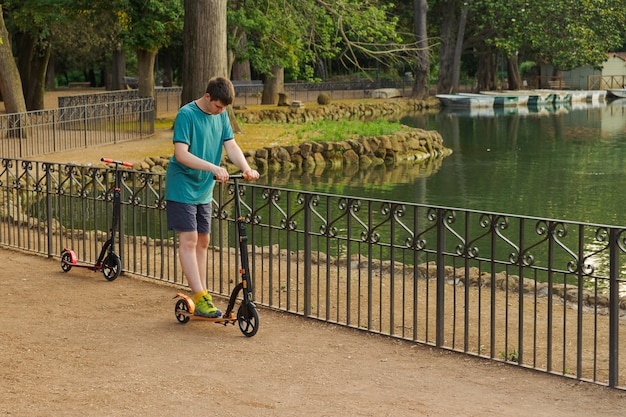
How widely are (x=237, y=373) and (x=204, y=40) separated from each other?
21628 mm

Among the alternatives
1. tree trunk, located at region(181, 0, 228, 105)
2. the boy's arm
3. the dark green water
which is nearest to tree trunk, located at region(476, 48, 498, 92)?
the dark green water

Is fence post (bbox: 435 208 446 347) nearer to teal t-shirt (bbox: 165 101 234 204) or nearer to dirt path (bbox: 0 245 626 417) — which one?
dirt path (bbox: 0 245 626 417)

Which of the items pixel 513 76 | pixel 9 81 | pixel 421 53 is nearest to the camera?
pixel 9 81

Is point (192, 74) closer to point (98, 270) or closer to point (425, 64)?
point (98, 270)

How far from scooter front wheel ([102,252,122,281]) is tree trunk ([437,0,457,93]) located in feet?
190

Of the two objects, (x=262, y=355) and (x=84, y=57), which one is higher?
(x=84, y=57)

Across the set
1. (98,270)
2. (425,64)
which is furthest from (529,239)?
(425,64)

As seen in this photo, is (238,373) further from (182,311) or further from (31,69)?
(31,69)

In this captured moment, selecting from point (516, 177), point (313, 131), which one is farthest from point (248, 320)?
point (313, 131)

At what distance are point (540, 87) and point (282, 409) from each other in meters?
77.8

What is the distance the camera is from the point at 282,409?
21.2ft

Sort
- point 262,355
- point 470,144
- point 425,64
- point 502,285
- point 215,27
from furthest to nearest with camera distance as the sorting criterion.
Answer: point 425,64
point 470,144
point 215,27
point 502,285
point 262,355

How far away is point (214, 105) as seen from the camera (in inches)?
317

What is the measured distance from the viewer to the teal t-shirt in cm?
809
